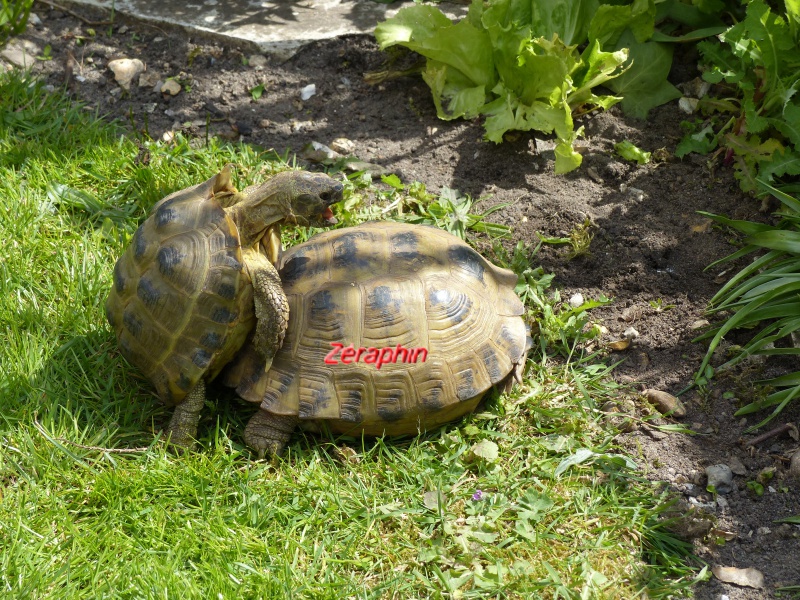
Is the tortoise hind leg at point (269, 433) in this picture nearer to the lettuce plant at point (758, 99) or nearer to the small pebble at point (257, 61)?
the lettuce plant at point (758, 99)

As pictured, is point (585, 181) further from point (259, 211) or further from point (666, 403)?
point (259, 211)

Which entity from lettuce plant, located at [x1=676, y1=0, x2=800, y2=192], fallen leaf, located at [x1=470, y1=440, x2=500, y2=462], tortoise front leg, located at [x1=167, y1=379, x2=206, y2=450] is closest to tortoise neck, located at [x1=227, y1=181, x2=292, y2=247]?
tortoise front leg, located at [x1=167, y1=379, x2=206, y2=450]

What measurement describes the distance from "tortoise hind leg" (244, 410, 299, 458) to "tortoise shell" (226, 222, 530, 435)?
112mm

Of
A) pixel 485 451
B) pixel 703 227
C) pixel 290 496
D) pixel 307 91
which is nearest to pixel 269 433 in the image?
pixel 290 496

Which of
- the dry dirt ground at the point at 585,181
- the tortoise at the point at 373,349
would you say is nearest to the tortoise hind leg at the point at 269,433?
the tortoise at the point at 373,349

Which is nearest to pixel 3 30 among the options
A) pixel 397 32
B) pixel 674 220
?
pixel 397 32

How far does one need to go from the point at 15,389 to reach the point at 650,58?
15.0 ft

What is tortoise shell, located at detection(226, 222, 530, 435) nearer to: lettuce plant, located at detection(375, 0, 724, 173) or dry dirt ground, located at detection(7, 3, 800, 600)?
dry dirt ground, located at detection(7, 3, 800, 600)

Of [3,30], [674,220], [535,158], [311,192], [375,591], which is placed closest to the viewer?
[375,591]

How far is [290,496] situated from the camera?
3553 millimetres

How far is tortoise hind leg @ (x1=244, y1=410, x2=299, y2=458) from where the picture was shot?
3696 mm

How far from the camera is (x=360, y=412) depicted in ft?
11.9

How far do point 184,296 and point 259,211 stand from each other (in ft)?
1.82

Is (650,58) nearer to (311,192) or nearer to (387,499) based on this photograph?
(311,192)
